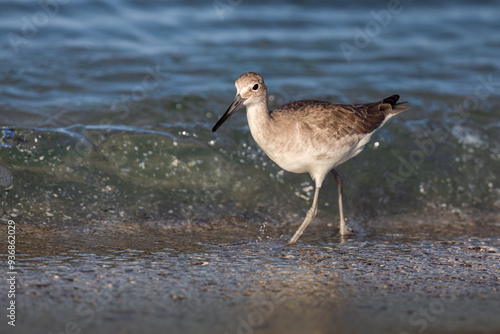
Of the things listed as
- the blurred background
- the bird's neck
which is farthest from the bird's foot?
the bird's neck

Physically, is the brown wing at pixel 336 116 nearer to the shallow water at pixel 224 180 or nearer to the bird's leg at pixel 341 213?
the bird's leg at pixel 341 213

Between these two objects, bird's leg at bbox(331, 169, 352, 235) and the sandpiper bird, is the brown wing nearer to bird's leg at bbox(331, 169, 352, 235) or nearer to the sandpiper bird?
the sandpiper bird

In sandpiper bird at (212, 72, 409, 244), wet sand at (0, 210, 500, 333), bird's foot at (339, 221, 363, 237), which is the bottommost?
wet sand at (0, 210, 500, 333)

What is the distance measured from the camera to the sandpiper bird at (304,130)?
17.2 ft

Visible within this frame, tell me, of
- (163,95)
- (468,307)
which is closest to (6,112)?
(163,95)

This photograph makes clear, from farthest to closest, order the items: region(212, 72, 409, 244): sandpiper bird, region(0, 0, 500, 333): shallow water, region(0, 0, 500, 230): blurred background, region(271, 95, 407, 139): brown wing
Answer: region(0, 0, 500, 230): blurred background
region(271, 95, 407, 139): brown wing
region(212, 72, 409, 244): sandpiper bird
region(0, 0, 500, 333): shallow water

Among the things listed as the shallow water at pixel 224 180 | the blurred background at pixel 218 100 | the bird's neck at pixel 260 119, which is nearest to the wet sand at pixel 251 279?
the shallow water at pixel 224 180

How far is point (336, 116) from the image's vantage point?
5609 mm

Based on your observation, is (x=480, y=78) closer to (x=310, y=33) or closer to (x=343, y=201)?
(x=310, y=33)

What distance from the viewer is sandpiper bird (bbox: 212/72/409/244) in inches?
206

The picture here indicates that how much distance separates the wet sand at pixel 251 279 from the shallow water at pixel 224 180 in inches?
0.7

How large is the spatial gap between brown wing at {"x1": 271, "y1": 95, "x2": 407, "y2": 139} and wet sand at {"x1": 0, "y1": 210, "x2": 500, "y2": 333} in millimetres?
896

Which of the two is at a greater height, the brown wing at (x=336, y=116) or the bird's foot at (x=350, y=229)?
the brown wing at (x=336, y=116)

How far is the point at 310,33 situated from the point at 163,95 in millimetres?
4293
